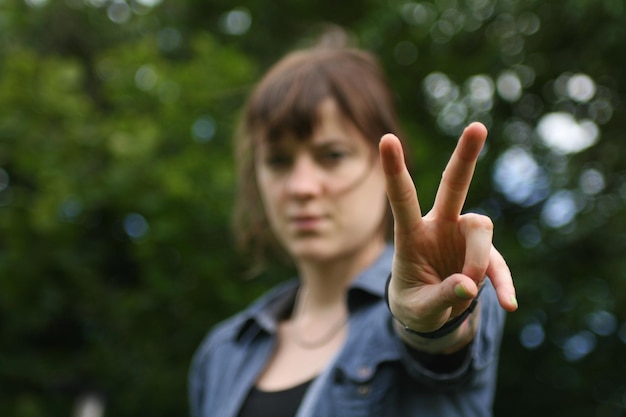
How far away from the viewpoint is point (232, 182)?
361 centimetres

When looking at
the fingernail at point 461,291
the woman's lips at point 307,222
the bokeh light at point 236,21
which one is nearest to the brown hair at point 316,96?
the woman's lips at point 307,222

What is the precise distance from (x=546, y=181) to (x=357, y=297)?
2.62 m

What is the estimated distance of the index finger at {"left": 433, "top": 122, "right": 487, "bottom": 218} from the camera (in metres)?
0.80

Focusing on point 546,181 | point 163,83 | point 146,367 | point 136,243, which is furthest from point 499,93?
point 146,367

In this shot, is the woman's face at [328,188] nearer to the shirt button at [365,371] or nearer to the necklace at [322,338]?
the necklace at [322,338]

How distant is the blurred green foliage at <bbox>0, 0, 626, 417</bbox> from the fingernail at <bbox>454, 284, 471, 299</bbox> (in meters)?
2.80

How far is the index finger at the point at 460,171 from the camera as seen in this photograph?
805 mm

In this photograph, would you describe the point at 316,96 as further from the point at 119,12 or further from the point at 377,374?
the point at 119,12

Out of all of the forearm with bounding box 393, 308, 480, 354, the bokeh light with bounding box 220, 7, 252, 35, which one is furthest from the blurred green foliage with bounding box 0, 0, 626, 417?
the forearm with bounding box 393, 308, 480, 354

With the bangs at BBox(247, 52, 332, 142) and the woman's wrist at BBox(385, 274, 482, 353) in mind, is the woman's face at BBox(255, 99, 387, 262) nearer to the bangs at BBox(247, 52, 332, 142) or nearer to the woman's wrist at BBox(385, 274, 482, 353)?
the bangs at BBox(247, 52, 332, 142)

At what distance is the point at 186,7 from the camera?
4781mm

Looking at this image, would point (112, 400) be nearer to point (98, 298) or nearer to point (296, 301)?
point (98, 298)

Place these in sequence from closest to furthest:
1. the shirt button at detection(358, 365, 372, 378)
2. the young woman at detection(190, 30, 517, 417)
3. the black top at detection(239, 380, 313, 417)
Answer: the young woman at detection(190, 30, 517, 417)
the shirt button at detection(358, 365, 372, 378)
the black top at detection(239, 380, 313, 417)

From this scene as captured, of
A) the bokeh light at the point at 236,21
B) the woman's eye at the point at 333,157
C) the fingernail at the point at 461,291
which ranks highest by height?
the bokeh light at the point at 236,21
